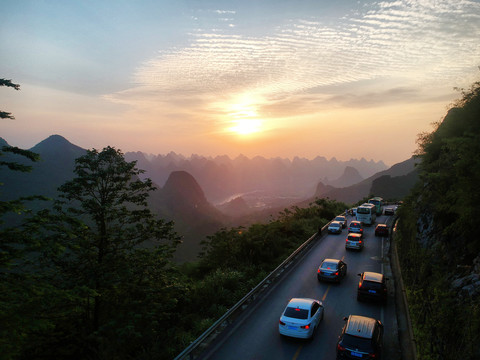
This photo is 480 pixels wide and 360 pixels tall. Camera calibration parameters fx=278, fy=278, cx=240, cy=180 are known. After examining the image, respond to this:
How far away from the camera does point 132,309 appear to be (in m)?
14.8

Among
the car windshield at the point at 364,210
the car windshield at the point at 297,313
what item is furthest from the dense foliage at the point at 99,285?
the car windshield at the point at 364,210

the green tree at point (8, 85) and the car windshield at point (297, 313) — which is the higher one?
the green tree at point (8, 85)

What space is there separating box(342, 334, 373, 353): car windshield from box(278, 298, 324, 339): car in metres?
2.20

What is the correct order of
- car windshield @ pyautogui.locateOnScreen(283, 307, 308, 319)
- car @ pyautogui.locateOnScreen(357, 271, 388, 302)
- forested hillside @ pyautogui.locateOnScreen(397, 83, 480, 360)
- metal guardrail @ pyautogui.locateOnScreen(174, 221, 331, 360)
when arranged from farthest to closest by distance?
car @ pyautogui.locateOnScreen(357, 271, 388, 302) < car windshield @ pyautogui.locateOnScreen(283, 307, 308, 319) < metal guardrail @ pyautogui.locateOnScreen(174, 221, 331, 360) < forested hillside @ pyautogui.locateOnScreen(397, 83, 480, 360)

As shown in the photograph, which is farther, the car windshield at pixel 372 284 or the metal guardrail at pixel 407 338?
the car windshield at pixel 372 284

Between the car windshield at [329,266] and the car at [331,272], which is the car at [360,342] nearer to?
the car at [331,272]

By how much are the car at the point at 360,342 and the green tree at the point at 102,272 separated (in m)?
8.06

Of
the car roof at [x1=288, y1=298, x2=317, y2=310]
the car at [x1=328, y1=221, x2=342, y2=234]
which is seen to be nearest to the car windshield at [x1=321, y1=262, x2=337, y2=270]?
the car roof at [x1=288, y1=298, x2=317, y2=310]

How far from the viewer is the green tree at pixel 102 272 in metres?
13.0

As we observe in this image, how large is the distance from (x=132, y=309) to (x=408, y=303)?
14855mm

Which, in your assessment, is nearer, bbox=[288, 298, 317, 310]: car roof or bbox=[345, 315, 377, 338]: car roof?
bbox=[345, 315, 377, 338]: car roof

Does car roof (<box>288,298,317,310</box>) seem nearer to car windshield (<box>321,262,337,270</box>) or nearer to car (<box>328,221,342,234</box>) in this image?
car windshield (<box>321,262,337,270</box>)

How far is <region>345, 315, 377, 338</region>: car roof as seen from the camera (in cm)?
1061

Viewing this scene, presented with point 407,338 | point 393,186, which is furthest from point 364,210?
point 393,186
